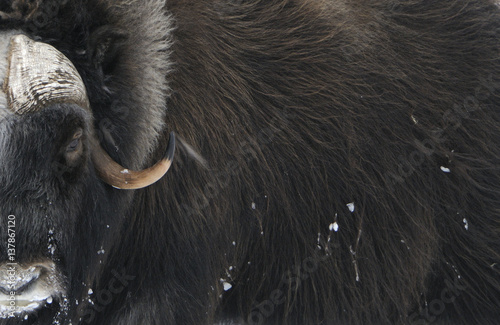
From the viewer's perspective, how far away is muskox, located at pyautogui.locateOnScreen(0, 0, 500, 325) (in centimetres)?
285

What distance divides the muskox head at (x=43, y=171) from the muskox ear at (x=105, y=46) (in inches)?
7.5

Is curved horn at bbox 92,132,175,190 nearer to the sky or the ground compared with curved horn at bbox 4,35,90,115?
nearer to the ground

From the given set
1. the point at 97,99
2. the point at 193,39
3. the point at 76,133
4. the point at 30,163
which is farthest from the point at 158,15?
the point at 30,163

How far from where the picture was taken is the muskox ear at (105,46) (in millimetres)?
2648

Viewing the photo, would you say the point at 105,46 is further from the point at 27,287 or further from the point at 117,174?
the point at 27,287

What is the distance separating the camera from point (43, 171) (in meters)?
2.45

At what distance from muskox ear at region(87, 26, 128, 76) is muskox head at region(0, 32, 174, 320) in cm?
19

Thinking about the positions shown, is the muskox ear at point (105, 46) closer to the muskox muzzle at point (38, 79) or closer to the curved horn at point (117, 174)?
the muskox muzzle at point (38, 79)

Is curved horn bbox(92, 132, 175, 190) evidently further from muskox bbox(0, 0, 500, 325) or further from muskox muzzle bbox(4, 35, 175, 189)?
muskox muzzle bbox(4, 35, 175, 189)

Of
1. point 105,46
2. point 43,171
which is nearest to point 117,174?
point 43,171

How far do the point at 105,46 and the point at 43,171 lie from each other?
1.97 feet

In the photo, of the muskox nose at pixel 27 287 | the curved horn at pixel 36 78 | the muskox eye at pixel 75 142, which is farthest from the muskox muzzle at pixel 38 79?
the muskox nose at pixel 27 287

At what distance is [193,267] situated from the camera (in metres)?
3.11

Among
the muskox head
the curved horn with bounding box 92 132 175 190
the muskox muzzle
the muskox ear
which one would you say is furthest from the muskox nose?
the muskox ear
